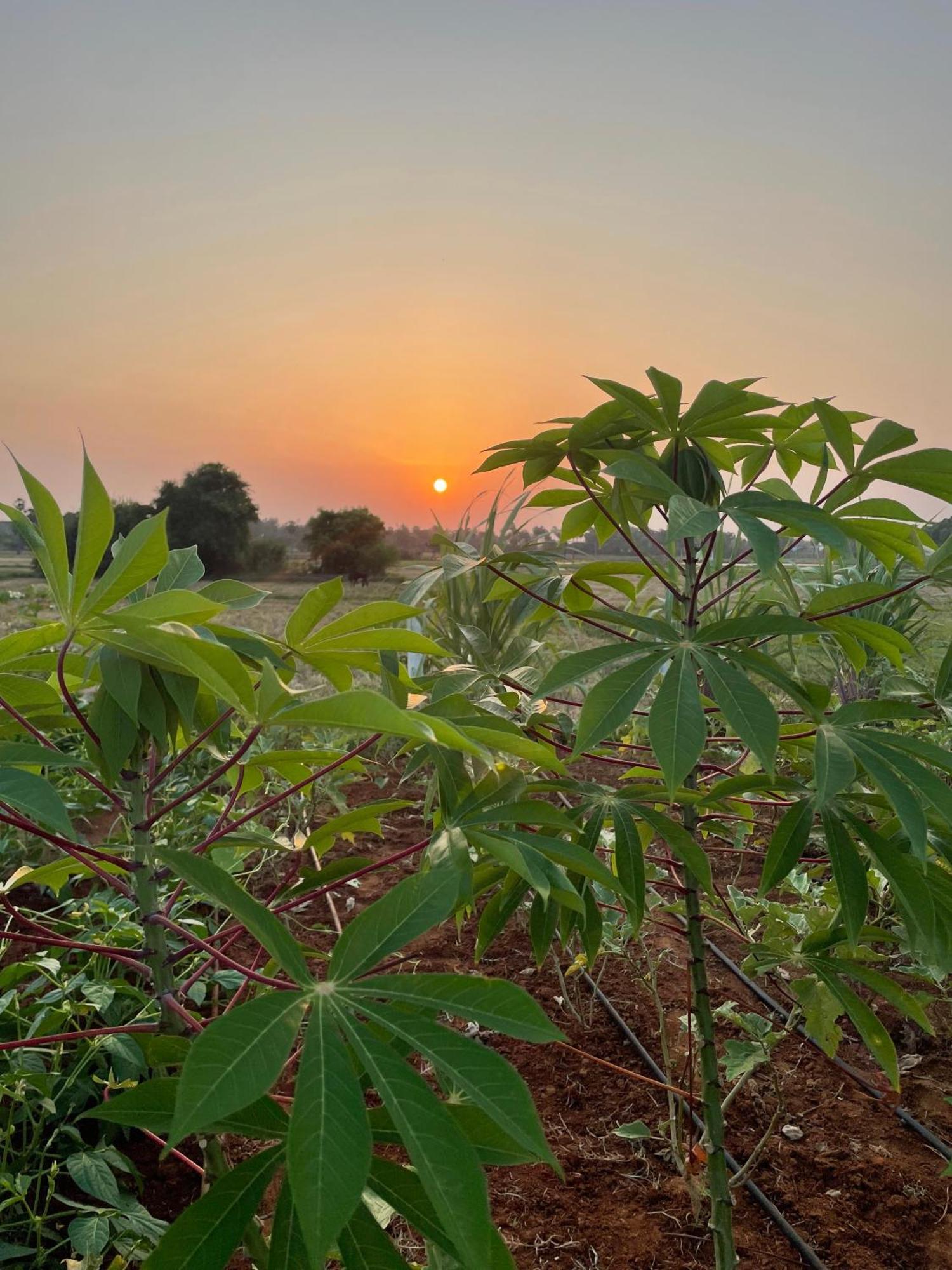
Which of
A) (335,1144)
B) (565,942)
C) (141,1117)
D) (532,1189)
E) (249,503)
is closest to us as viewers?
(335,1144)

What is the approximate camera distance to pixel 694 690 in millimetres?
709

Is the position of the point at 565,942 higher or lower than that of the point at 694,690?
lower

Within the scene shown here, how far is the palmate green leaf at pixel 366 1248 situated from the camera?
1.67 ft

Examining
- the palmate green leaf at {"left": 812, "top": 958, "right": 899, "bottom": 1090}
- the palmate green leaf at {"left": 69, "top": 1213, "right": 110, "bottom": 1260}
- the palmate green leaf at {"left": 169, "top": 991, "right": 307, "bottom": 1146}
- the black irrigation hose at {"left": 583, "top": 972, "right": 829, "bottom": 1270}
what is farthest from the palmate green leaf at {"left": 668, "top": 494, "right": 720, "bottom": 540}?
the palmate green leaf at {"left": 69, "top": 1213, "right": 110, "bottom": 1260}

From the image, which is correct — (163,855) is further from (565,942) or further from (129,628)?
(565,942)

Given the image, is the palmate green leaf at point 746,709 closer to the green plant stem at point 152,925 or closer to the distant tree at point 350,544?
the green plant stem at point 152,925

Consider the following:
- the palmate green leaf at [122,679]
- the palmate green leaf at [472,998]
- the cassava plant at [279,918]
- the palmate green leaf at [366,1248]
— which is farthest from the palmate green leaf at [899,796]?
the palmate green leaf at [122,679]

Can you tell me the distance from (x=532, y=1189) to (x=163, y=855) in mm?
996

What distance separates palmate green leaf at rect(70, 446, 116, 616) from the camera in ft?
2.09

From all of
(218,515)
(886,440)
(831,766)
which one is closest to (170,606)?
(831,766)

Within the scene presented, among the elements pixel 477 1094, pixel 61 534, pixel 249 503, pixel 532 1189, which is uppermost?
pixel 249 503

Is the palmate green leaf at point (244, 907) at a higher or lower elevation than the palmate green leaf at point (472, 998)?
higher

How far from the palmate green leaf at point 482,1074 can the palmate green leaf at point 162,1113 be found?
174 mm

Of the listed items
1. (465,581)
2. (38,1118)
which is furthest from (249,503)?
(38,1118)
